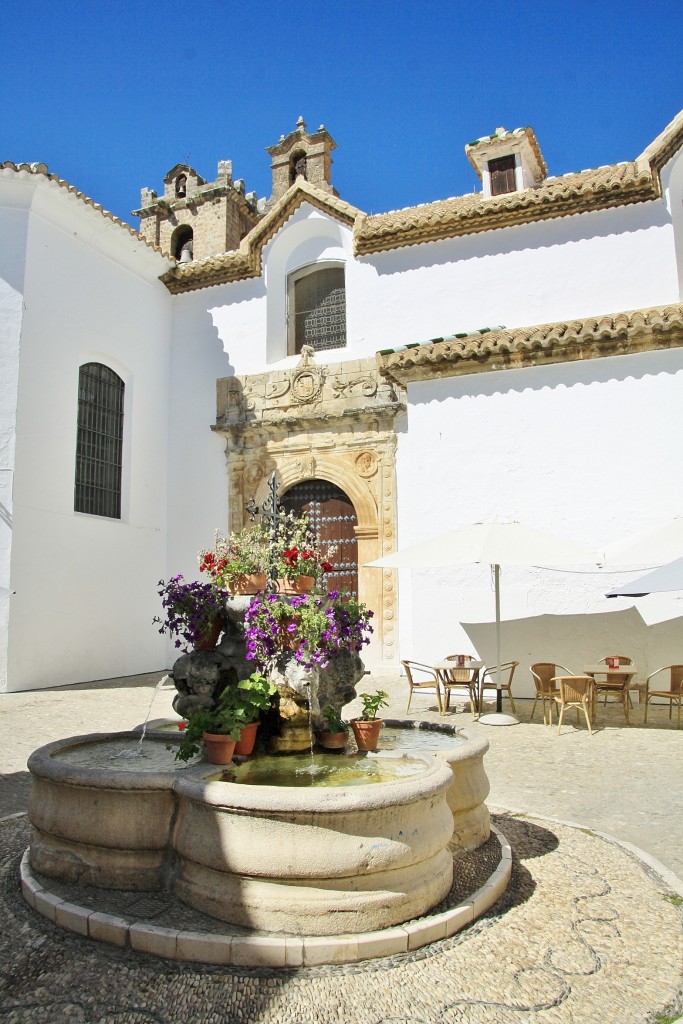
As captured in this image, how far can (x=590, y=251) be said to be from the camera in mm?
11570

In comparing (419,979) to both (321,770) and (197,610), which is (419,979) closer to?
(321,770)

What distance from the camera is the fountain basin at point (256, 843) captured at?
9.59 ft

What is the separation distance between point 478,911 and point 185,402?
11.8 metres

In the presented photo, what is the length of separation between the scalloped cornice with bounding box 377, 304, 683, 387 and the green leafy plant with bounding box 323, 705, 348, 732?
24.0ft

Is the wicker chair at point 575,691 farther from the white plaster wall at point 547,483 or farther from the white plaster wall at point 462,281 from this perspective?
the white plaster wall at point 462,281

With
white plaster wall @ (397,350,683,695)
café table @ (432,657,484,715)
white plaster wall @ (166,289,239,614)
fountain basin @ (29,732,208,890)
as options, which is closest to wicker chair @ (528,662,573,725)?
café table @ (432,657,484,715)

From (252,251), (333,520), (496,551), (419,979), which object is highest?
(252,251)

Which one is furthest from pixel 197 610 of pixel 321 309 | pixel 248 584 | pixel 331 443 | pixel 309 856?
pixel 321 309

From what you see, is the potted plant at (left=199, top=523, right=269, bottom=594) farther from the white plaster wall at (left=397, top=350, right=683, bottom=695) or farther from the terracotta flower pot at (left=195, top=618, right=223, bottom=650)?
the white plaster wall at (left=397, top=350, right=683, bottom=695)

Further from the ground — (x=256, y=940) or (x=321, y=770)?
(x=321, y=770)

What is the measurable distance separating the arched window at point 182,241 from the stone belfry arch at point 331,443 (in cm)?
844

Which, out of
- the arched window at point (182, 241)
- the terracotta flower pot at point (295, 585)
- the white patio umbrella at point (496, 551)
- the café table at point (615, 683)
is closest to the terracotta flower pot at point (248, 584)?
the terracotta flower pot at point (295, 585)

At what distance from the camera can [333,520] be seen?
12438mm

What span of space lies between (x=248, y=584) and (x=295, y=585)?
323 millimetres
